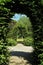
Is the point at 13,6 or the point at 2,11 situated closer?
the point at 2,11

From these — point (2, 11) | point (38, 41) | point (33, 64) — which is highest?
point (2, 11)

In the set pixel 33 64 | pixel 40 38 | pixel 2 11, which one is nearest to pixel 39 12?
Answer: pixel 40 38

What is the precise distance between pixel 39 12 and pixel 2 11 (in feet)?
7.08

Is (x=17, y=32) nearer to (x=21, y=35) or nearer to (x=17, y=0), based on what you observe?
(x=21, y=35)

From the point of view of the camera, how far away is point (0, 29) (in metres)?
10.4

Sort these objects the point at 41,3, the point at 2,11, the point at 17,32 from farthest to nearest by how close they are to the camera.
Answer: the point at 17,32
the point at 41,3
the point at 2,11

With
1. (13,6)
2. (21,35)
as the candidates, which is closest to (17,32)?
(21,35)

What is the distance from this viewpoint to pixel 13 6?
1323 cm

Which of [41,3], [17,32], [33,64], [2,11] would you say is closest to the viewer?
[2,11]

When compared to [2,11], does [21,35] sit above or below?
below

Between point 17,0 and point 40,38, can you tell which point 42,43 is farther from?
point 17,0

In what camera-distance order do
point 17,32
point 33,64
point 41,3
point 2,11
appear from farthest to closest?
point 17,32 < point 33,64 < point 41,3 < point 2,11

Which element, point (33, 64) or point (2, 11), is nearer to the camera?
point (2, 11)

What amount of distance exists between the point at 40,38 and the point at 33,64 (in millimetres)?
2087
